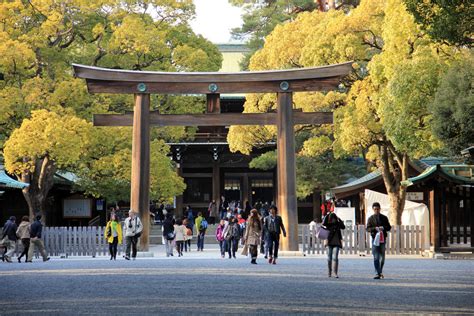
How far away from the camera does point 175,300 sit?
1348 centimetres

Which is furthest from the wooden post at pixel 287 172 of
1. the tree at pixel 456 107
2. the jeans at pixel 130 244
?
the tree at pixel 456 107

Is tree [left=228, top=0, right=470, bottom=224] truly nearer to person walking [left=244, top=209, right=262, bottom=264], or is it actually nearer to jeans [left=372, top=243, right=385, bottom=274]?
person walking [left=244, top=209, right=262, bottom=264]

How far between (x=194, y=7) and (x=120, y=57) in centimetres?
377

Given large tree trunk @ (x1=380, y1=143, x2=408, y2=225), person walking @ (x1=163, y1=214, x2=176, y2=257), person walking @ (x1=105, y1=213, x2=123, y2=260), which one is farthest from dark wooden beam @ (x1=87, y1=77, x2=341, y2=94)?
person walking @ (x1=105, y1=213, x2=123, y2=260)

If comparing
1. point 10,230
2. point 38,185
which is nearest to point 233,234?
point 10,230

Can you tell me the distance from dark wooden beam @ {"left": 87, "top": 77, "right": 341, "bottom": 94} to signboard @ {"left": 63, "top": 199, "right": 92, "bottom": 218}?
589 inches

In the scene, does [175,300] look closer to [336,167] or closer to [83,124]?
[83,124]

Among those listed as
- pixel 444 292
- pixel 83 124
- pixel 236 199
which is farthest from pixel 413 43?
pixel 236 199

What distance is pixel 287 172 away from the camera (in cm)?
2939

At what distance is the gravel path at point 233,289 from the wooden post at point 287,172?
6.22m

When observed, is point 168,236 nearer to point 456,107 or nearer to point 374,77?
point 374,77

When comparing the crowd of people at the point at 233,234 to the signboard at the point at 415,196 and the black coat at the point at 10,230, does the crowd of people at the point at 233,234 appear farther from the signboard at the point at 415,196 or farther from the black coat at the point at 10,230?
the signboard at the point at 415,196

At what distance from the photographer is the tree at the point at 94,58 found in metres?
34.2

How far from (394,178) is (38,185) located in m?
13.6
